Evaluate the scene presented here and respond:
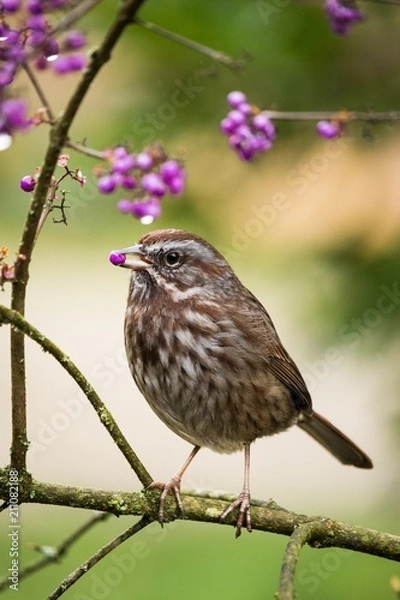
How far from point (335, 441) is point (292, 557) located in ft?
6.60

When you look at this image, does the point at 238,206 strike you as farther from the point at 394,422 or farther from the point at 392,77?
the point at 394,422

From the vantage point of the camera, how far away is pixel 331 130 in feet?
6.90

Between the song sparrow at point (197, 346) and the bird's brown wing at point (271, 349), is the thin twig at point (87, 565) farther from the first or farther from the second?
the bird's brown wing at point (271, 349)

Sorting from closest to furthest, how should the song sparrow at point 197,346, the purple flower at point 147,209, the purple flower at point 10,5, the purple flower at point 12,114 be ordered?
1. the purple flower at point 12,114
2. the purple flower at point 10,5
3. the purple flower at point 147,209
4. the song sparrow at point 197,346

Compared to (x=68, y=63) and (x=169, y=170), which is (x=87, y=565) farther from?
(x=68, y=63)

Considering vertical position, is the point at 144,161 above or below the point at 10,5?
below

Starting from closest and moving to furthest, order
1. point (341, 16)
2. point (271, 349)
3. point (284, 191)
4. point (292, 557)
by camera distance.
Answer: point (341, 16) < point (292, 557) < point (271, 349) < point (284, 191)

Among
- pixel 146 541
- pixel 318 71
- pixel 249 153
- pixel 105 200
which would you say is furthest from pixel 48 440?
pixel 249 153

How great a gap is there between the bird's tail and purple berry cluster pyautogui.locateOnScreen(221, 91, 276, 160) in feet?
7.57

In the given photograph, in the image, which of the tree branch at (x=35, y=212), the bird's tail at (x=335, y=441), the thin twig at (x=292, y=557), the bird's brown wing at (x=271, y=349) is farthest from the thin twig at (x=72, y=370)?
the bird's tail at (x=335, y=441)

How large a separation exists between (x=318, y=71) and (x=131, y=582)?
8.63 feet

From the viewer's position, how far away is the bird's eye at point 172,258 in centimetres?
358

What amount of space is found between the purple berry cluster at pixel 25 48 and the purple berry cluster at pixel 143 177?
0.50ft

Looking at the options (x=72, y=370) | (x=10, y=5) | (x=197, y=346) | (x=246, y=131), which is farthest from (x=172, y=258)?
(x=10, y=5)
